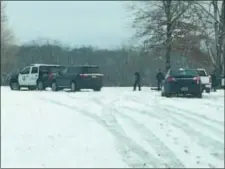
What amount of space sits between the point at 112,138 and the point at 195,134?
1982mm

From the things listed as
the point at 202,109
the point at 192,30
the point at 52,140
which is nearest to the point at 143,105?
the point at 202,109

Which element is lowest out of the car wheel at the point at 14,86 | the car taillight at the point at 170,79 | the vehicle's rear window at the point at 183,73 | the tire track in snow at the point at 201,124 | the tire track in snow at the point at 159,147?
the car wheel at the point at 14,86

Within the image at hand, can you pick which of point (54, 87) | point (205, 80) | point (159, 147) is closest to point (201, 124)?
point (159, 147)

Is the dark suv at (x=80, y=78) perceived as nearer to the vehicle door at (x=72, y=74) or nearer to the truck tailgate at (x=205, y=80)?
the vehicle door at (x=72, y=74)

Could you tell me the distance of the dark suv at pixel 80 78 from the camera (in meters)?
32.7

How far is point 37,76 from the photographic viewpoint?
36.8 m

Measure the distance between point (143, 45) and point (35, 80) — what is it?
38.3 feet

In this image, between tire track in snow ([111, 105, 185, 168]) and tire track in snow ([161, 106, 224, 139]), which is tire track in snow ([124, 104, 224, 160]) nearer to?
tire track in snow ([161, 106, 224, 139])

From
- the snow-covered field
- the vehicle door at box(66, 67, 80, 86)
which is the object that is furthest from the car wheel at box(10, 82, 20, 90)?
the snow-covered field

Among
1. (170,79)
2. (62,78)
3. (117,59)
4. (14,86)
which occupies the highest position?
(117,59)

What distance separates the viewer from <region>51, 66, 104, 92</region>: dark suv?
107 feet

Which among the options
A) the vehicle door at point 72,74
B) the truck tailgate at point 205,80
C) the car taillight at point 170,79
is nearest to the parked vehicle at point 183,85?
the car taillight at point 170,79

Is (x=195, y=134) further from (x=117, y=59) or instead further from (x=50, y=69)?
(x=117, y=59)

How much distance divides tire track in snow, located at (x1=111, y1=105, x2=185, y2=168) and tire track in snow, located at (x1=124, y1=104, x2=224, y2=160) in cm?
83
